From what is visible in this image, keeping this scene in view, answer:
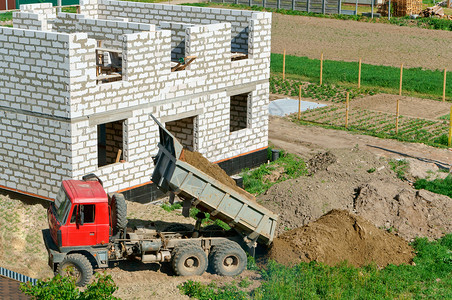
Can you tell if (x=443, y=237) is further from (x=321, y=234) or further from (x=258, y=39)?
(x=258, y=39)

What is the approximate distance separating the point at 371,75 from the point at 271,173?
18.5 meters

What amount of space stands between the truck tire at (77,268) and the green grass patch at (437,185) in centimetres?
1252

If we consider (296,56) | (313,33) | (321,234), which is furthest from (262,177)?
(313,33)

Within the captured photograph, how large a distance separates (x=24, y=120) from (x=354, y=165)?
1122cm

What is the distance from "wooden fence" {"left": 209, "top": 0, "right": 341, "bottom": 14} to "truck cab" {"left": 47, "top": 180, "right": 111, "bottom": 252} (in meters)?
52.7

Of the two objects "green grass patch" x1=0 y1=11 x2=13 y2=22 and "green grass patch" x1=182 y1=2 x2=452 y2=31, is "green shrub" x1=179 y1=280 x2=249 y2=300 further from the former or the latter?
"green grass patch" x1=0 y1=11 x2=13 y2=22

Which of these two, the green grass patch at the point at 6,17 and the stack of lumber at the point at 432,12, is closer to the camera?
the green grass patch at the point at 6,17

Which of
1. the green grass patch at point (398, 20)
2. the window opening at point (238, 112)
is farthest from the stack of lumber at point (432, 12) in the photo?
the window opening at point (238, 112)

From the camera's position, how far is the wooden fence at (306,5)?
66875 mm

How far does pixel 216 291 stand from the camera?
17203mm

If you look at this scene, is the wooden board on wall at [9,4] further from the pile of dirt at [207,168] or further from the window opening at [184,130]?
the pile of dirt at [207,168]

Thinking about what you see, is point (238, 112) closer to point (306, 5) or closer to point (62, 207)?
point (62, 207)

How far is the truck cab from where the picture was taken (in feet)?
54.4

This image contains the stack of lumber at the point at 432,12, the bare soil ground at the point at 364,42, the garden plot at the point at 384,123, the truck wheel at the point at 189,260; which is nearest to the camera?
the truck wheel at the point at 189,260
